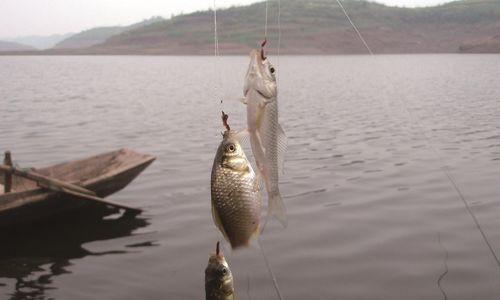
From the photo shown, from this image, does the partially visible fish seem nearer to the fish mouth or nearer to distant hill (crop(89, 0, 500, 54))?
the fish mouth

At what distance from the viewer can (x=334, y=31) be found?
159375 millimetres

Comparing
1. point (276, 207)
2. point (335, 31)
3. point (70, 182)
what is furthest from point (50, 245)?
point (335, 31)

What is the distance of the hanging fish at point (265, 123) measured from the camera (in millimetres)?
2777

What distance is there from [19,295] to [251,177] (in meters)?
8.02

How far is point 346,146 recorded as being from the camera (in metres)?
22.9

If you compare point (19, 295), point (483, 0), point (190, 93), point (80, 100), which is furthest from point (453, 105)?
point (483, 0)

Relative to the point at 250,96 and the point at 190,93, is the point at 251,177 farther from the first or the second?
the point at 190,93

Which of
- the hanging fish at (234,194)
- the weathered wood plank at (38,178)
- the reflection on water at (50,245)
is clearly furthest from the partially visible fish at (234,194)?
the weathered wood plank at (38,178)

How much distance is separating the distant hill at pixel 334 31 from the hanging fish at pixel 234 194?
433ft

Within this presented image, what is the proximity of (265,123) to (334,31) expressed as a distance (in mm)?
161210

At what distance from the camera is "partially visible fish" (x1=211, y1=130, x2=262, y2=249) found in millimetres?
2764

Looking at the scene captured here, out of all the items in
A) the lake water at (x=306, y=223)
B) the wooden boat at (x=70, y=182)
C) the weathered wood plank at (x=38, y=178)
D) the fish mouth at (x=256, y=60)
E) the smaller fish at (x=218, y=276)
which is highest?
the fish mouth at (x=256, y=60)

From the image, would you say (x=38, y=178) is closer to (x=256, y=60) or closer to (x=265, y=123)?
(x=265, y=123)

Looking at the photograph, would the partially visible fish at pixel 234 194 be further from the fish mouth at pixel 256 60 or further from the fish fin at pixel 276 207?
the fish mouth at pixel 256 60
